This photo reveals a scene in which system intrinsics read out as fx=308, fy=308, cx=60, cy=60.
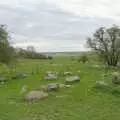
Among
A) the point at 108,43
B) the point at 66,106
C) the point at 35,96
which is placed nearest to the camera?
the point at 66,106

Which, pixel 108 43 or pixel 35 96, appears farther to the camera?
pixel 108 43

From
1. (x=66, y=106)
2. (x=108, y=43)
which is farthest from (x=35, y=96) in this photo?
(x=108, y=43)

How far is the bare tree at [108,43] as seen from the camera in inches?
1932

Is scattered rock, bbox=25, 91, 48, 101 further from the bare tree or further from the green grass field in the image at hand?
the bare tree

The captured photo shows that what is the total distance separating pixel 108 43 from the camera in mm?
50281

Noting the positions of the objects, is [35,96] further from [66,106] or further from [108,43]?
[108,43]

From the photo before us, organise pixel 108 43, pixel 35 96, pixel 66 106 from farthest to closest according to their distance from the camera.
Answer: pixel 108 43 → pixel 35 96 → pixel 66 106

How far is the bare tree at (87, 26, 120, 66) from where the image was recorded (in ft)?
161

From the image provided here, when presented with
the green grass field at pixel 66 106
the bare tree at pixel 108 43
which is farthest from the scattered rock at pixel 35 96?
the bare tree at pixel 108 43

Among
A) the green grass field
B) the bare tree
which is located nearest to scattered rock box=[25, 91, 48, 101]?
the green grass field

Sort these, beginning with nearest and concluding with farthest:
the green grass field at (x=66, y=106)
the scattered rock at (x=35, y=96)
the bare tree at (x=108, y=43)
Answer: the green grass field at (x=66, y=106)
the scattered rock at (x=35, y=96)
the bare tree at (x=108, y=43)

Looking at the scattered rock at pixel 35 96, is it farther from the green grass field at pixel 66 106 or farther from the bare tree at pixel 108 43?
the bare tree at pixel 108 43

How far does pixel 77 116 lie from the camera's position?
13586 millimetres

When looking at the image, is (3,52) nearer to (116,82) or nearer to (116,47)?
(116,82)
